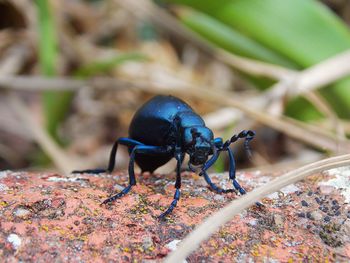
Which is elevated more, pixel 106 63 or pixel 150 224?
pixel 150 224

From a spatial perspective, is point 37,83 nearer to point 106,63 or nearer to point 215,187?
point 106,63

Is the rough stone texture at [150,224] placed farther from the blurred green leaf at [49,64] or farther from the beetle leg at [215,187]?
the blurred green leaf at [49,64]

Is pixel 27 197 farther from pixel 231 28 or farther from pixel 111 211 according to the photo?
pixel 231 28

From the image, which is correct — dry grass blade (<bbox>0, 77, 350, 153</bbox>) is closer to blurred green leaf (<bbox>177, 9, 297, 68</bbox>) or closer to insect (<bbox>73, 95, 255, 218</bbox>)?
blurred green leaf (<bbox>177, 9, 297, 68</bbox>)

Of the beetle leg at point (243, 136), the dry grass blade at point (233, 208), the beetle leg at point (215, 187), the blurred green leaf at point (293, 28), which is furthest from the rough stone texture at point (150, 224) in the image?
the blurred green leaf at point (293, 28)

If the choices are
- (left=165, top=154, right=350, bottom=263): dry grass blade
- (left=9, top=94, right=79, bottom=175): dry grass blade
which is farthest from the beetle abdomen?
(left=9, top=94, right=79, bottom=175): dry grass blade

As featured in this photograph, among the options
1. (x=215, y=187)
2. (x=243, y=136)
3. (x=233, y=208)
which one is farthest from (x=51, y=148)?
(x=233, y=208)

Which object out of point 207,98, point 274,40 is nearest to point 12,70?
point 207,98

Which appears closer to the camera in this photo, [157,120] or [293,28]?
[157,120]
